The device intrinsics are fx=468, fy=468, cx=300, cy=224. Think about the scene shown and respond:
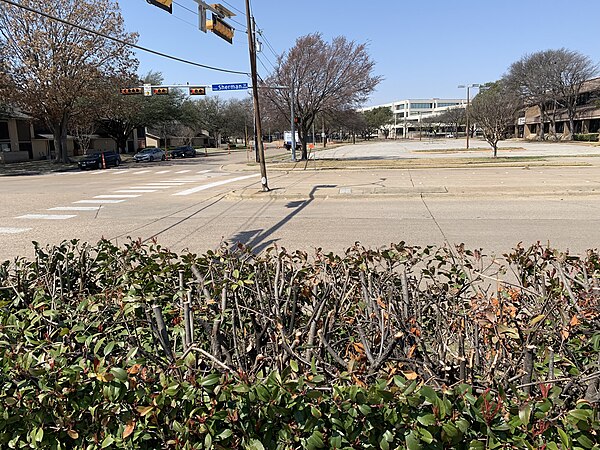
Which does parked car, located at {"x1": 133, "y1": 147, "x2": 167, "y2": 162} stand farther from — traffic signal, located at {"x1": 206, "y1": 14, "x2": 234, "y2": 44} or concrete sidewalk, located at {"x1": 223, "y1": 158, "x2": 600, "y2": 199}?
→ traffic signal, located at {"x1": 206, "y1": 14, "x2": 234, "y2": 44}

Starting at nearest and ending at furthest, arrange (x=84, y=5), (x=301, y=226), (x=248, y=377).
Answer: (x=248, y=377), (x=301, y=226), (x=84, y=5)

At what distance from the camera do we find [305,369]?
205 cm

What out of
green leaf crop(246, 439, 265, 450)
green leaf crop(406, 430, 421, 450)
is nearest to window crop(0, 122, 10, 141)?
green leaf crop(246, 439, 265, 450)

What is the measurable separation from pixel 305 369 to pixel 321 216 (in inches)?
400

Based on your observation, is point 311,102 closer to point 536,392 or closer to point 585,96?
point 536,392

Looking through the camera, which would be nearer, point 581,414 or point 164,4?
point 581,414

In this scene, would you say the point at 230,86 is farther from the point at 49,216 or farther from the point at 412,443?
the point at 412,443

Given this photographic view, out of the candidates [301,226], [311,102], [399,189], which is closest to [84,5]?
[311,102]

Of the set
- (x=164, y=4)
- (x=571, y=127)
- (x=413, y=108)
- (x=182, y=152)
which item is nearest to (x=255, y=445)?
(x=164, y=4)

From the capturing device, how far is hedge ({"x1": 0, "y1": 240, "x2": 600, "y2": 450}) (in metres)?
1.71

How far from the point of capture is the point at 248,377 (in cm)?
190

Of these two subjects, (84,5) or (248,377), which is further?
(84,5)

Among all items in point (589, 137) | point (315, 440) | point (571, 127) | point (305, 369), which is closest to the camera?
point (315, 440)

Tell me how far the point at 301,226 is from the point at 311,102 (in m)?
26.4
